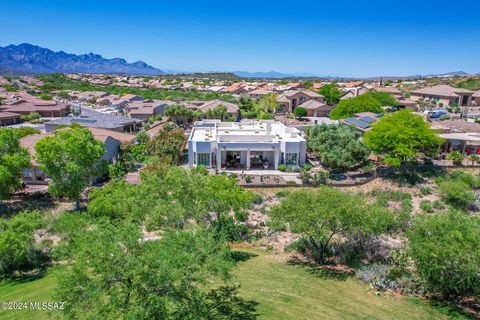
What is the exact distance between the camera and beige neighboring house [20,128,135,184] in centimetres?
4112

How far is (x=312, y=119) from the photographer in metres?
77.4

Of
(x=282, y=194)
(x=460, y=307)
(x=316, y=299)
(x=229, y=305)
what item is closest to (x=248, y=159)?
(x=282, y=194)

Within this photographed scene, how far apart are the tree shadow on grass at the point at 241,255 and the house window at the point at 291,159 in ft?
65.8

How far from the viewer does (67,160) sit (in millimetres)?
34656

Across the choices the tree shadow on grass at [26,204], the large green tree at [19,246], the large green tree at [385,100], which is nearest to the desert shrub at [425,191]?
the large green tree at [19,246]

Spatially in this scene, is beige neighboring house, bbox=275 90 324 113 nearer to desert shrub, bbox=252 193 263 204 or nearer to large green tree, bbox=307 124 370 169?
large green tree, bbox=307 124 370 169

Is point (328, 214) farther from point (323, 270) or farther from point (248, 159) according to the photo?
point (248, 159)

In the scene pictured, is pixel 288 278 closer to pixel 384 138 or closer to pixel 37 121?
pixel 384 138

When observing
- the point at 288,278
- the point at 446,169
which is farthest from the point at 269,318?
the point at 446,169

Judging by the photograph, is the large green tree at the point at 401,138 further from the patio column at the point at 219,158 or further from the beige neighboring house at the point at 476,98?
the beige neighboring house at the point at 476,98

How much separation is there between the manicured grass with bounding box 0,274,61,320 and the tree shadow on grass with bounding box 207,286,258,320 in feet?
28.0

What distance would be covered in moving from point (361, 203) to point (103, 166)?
93.4ft

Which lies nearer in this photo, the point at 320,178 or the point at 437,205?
the point at 437,205

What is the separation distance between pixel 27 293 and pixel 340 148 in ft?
118
